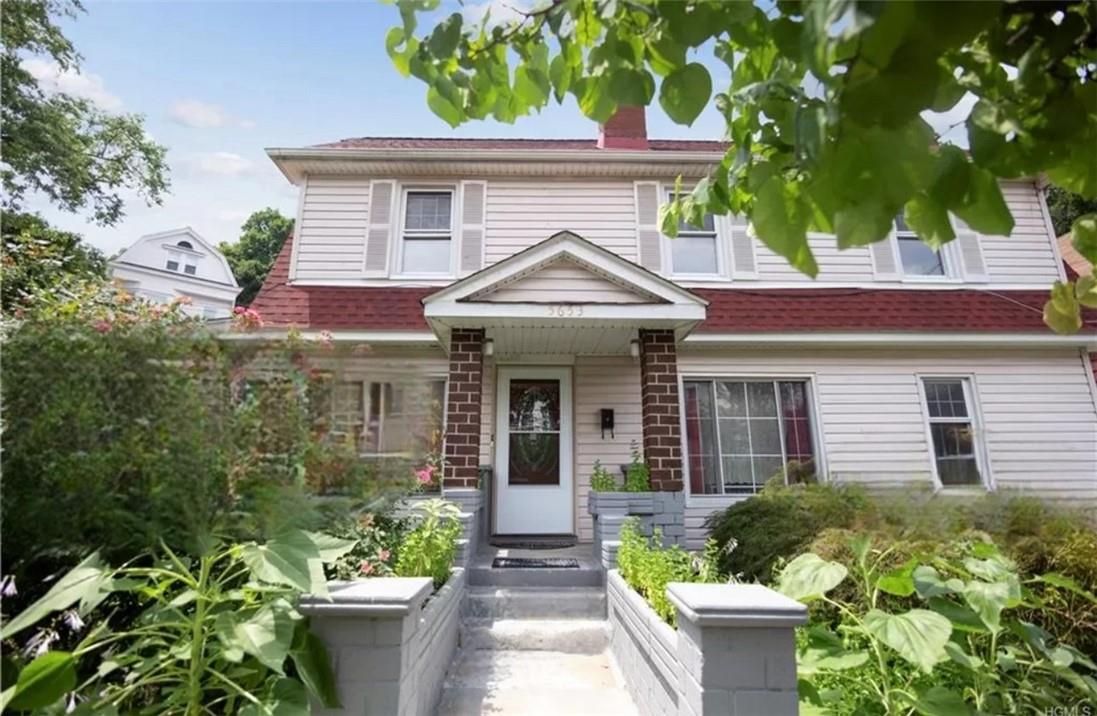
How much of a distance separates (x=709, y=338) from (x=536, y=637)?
15.1ft

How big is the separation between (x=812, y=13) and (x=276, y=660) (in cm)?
198

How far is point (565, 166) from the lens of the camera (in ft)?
26.1

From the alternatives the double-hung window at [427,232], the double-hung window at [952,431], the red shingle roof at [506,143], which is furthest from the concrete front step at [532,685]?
the red shingle roof at [506,143]

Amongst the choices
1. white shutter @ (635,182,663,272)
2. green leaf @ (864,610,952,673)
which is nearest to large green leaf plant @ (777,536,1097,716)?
green leaf @ (864,610,952,673)

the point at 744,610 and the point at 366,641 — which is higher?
the point at 744,610

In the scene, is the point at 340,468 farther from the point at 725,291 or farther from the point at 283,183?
the point at 283,183

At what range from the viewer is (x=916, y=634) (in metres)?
1.94

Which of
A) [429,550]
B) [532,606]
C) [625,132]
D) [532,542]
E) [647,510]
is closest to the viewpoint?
[429,550]

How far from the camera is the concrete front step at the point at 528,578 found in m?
4.70

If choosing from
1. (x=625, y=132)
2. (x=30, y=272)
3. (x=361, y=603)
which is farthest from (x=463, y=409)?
(x=625, y=132)

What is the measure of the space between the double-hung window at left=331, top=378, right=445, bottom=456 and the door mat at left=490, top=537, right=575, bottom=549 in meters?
4.56

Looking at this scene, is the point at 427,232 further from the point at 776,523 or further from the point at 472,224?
the point at 776,523

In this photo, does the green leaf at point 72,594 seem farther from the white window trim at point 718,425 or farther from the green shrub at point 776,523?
the white window trim at point 718,425

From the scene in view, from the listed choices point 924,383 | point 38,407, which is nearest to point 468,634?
point 38,407
